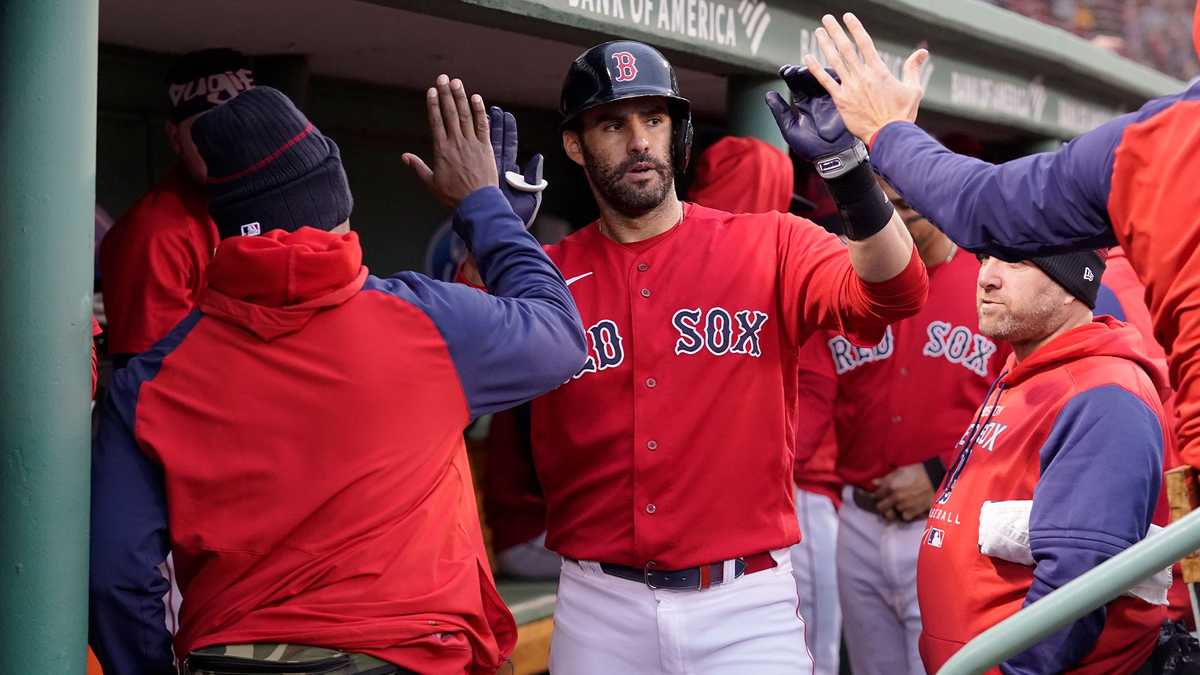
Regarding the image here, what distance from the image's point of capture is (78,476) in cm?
227

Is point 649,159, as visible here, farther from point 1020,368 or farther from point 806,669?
point 806,669

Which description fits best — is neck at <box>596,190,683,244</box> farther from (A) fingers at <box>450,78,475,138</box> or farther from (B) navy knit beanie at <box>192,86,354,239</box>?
(B) navy knit beanie at <box>192,86,354,239</box>

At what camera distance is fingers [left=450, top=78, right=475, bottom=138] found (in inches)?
104

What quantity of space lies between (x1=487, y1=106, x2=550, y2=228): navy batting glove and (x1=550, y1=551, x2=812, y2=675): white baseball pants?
0.78 m

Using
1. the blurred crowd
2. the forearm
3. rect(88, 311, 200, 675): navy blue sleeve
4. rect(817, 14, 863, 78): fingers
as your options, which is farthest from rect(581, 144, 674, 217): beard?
the blurred crowd

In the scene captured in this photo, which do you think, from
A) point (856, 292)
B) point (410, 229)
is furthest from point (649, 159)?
point (410, 229)

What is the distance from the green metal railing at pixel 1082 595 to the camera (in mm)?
1806

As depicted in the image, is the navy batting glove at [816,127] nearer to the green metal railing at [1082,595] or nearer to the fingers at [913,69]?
the fingers at [913,69]

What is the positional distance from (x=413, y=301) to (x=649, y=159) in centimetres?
93

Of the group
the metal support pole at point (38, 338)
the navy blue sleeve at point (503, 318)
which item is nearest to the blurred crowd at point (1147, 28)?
the navy blue sleeve at point (503, 318)

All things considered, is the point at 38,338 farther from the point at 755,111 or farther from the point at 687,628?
the point at 755,111

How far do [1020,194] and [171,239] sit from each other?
2.36 metres

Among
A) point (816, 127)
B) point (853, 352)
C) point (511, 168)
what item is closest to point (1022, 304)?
point (816, 127)

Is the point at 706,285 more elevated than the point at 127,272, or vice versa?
the point at 706,285
